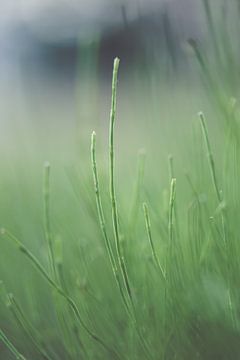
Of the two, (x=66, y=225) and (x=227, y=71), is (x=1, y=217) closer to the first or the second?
(x=66, y=225)

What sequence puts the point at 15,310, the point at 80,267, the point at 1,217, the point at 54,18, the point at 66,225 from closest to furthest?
the point at 15,310 → the point at 80,267 → the point at 66,225 → the point at 1,217 → the point at 54,18

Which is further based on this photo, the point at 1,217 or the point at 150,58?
the point at 1,217

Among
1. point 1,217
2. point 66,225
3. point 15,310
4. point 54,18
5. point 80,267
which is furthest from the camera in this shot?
point 54,18

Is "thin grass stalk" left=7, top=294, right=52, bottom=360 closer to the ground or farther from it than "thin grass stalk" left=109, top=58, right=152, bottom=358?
closer to the ground

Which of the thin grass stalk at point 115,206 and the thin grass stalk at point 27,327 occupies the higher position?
the thin grass stalk at point 115,206

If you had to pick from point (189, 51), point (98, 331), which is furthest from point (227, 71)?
point (98, 331)

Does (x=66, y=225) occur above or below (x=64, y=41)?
below

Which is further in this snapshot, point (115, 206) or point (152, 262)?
point (152, 262)

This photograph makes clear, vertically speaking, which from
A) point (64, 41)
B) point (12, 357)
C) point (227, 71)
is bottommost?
point (12, 357)
